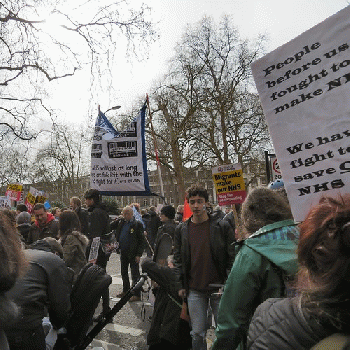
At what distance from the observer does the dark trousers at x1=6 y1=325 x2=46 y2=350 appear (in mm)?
2402

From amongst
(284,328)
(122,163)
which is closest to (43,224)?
(122,163)

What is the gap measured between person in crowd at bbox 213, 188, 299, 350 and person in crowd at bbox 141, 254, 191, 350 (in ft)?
5.73

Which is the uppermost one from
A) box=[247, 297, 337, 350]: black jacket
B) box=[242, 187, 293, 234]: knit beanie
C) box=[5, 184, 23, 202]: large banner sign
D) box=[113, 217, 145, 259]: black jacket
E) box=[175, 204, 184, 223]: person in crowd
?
box=[5, 184, 23, 202]: large banner sign

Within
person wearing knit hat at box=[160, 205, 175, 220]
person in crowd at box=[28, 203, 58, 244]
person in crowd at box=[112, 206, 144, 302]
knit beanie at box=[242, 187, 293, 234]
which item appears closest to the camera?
knit beanie at box=[242, 187, 293, 234]

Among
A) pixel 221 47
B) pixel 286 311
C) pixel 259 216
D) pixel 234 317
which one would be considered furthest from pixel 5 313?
pixel 221 47

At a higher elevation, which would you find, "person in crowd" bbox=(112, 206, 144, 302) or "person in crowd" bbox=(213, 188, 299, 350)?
"person in crowd" bbox=(112, 206, 144, 302)

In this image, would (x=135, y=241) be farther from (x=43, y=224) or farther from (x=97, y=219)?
(x=43, y=224)

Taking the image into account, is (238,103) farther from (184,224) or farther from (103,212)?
(184,224)

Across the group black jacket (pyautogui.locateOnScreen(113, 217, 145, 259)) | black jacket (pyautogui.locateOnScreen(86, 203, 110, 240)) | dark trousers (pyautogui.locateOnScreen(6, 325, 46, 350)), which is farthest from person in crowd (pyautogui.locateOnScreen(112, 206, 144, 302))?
dark trousers (pyautogui.locateOnScreen(6, 325, 46, 350))

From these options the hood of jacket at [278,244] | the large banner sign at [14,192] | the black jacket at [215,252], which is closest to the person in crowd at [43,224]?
the black jacket at [215,252]

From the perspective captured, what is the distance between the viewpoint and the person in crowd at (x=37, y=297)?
2.41 metres

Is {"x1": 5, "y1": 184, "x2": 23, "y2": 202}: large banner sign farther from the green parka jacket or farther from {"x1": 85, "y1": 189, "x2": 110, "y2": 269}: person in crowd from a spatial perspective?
the green parka jacket

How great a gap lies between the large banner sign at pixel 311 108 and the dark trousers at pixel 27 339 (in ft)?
5.66

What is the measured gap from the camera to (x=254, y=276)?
1953mm
